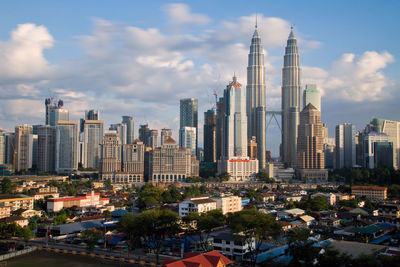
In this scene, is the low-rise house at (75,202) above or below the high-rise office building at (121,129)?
below

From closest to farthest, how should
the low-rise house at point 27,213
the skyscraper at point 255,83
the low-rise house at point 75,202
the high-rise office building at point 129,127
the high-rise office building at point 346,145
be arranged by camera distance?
the low-rise house at point 27,213
the low-rise house at point 75,202
the high-rise office building at point 346,145
the skyscraper at point 255,83
the high-rise office building at point 129,127

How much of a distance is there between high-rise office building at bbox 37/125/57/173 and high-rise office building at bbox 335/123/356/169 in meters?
69.8

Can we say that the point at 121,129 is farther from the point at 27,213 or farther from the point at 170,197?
the point at 27,213

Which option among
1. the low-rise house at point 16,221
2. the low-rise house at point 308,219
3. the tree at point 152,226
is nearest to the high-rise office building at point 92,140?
the low-rise house at point 16,221

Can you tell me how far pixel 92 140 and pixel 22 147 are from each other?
18278mm

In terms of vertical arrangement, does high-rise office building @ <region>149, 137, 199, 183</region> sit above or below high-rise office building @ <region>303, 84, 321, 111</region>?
below

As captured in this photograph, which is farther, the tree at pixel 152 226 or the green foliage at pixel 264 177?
the green foliage at pixel 264 177

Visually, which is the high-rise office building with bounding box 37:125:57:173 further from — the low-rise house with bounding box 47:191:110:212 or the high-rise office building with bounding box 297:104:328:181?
the low-rise house with bounding box 47:191:110:212

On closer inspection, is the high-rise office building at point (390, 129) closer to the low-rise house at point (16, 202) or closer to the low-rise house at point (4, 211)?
the low-rise house at point (16, 202)

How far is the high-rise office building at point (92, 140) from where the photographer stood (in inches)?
4439

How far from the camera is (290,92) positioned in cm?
11325

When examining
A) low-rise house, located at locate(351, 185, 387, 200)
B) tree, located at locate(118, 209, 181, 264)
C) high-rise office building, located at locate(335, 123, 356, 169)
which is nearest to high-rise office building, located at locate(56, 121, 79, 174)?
high-rise office building, located at locate(335, 123, 356, 169)

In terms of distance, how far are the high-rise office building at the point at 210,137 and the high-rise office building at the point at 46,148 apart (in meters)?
38.8

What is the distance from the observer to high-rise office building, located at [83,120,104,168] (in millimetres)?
112750
